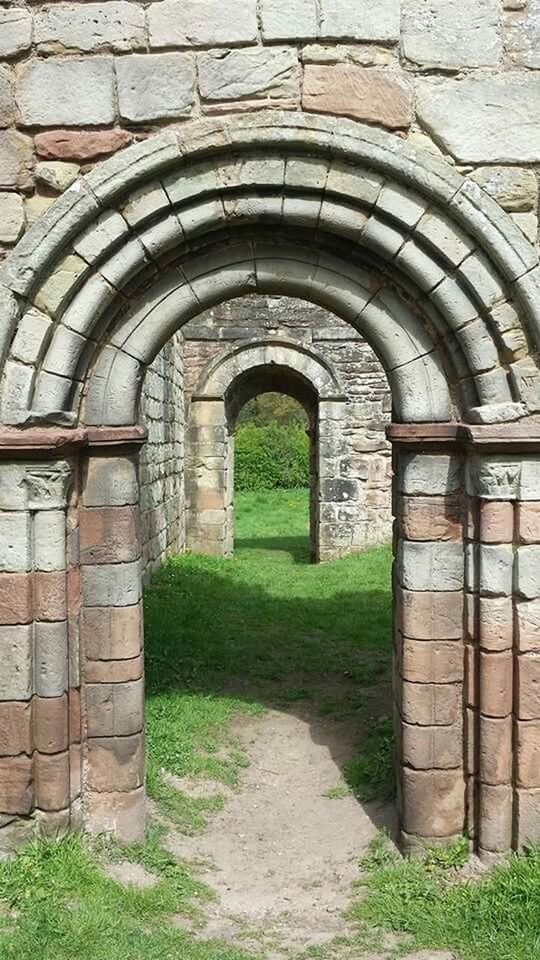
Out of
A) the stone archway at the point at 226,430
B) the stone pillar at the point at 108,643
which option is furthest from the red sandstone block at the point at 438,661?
the stone archway at the point at 226,430

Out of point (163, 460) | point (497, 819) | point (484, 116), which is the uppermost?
point (484, 116)

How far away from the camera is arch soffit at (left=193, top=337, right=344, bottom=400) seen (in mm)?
13164

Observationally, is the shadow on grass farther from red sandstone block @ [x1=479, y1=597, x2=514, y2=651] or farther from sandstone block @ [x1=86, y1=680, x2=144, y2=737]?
red sandstone block @ [x1=479, y1=597, x2=514, y2=651]

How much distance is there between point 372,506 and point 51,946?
10234 millimetres

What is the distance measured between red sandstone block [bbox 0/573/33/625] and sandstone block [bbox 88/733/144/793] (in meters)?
0.84

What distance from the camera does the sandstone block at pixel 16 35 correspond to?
14.2 ft

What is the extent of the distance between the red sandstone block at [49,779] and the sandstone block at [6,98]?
3216 mm

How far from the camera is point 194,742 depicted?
6090 mm

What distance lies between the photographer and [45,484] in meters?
4.29

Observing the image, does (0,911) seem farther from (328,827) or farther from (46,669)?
(328,827)

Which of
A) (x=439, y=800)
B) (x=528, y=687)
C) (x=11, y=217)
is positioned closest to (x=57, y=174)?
(x=11, y=217)

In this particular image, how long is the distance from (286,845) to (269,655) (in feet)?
10.1

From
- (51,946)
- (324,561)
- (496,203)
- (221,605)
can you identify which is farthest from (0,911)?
(324,561)

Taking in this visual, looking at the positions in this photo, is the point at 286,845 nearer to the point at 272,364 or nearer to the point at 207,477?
the point at 207,477
